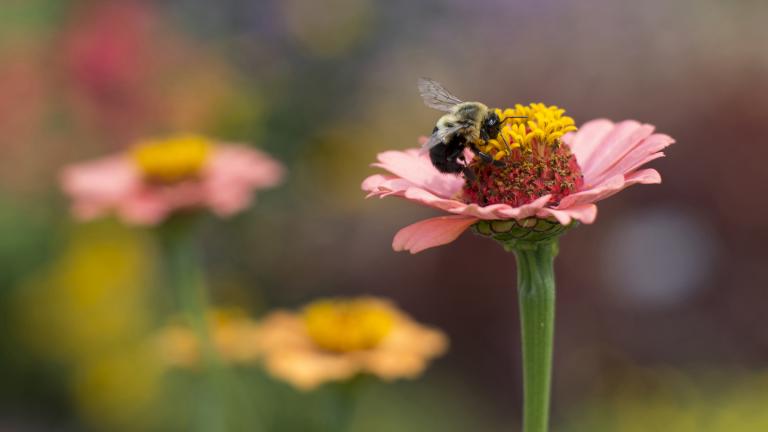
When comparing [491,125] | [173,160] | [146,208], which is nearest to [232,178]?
[173,160]

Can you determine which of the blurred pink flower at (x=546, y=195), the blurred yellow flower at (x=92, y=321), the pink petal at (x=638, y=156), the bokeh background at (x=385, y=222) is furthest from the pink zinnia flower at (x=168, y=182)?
the blurred yellow flower at (x=92, y=321)

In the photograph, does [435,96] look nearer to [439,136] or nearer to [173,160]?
[439,136]

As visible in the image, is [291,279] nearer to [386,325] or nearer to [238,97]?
[238,97]

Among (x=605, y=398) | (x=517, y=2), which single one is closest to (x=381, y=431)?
(x=605, y=398)

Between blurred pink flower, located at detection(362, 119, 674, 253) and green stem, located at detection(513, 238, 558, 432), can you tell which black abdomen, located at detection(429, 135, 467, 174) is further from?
green stem, located at detection(513, 238, 558, 432)

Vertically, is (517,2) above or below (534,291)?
above

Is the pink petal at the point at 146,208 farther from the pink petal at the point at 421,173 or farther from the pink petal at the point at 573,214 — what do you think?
the pink petal at the point at 573,214
